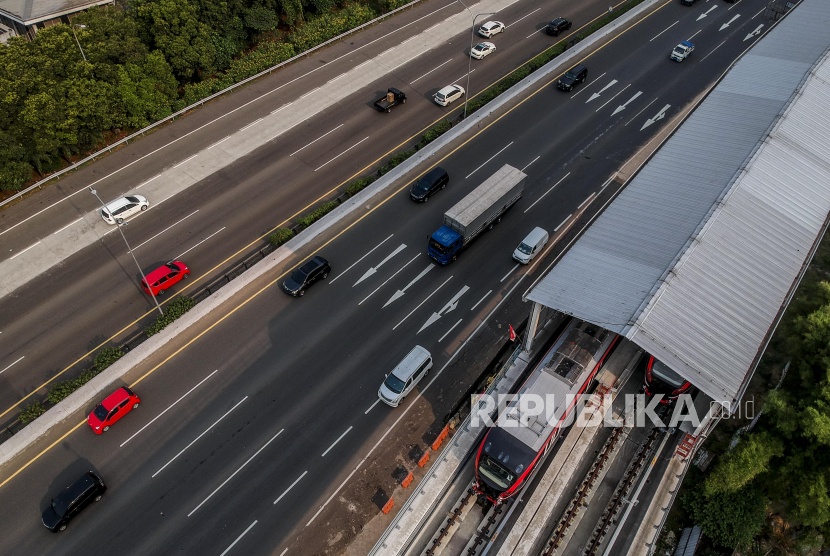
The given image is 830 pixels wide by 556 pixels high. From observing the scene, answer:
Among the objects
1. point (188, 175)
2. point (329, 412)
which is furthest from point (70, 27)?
point (329, 412)

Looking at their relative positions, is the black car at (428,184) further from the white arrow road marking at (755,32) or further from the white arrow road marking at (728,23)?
the white arrow road marking at (728,23)

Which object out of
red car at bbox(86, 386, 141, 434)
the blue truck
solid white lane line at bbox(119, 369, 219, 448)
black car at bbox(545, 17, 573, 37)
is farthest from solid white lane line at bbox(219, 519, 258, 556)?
black car at bbox(545, 17, 573, 37)

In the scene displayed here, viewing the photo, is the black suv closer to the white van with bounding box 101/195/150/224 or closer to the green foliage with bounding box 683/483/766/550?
the green foliage with bounding box 683/483/766/550

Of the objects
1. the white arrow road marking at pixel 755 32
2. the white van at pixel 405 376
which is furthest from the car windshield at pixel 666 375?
the white arrow road marking at pixel 755 32

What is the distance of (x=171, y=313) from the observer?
3969cm

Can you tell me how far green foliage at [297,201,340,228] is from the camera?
45906mm

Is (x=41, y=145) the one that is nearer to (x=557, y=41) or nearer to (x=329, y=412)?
(x=329, y=412)

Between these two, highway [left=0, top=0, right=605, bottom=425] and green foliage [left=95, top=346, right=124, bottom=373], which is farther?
highway [left=0, top=0, right=605, bottom=425]

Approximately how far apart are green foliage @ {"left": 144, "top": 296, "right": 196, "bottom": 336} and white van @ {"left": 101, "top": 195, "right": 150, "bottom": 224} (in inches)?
442

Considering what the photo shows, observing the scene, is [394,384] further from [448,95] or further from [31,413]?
[448,95]

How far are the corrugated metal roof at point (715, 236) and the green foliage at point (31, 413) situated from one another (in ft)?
110

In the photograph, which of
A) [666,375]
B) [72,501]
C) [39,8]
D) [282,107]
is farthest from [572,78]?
[39,8]

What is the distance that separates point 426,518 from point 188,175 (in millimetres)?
39475

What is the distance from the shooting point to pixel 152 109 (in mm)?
54906
